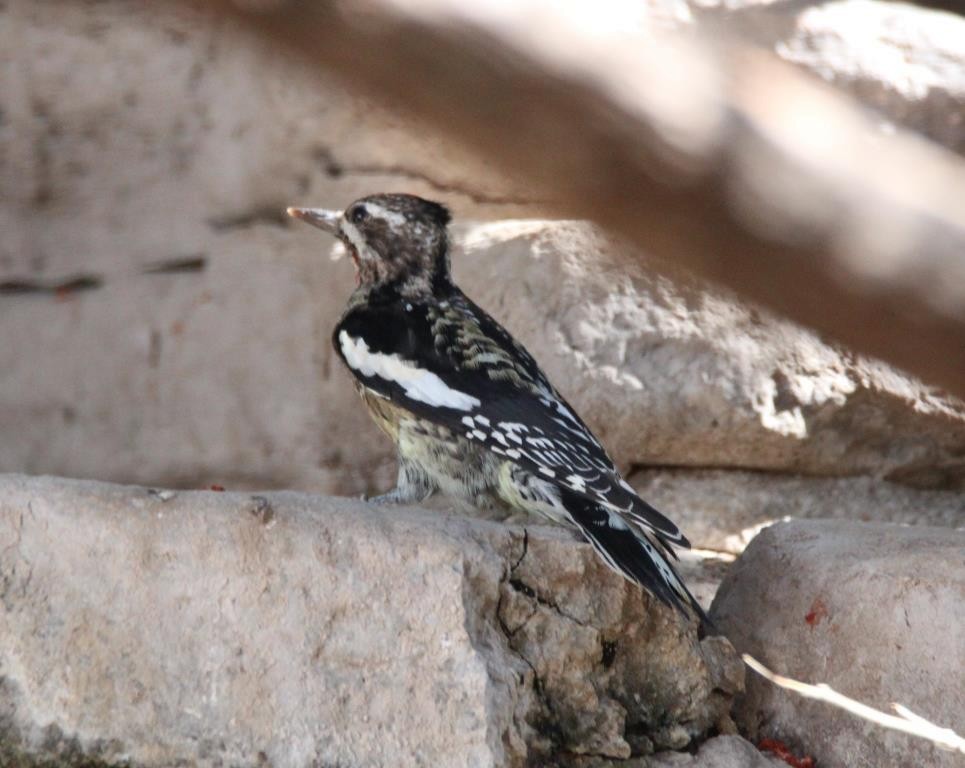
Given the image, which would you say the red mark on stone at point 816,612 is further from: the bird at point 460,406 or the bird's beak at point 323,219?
the bird's beak at point 323,219

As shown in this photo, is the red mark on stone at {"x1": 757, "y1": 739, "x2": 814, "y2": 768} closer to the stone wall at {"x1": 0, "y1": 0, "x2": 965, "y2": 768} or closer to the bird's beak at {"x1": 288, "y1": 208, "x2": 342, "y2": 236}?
the stone wall at {"x1": 0, "y1": 0, "x2": 965, "y2": 768}

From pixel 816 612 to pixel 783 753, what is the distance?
0.33 m

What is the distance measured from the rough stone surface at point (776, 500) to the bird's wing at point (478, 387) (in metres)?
1.04

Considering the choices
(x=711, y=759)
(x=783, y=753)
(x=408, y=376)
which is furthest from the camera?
(x=408, y=376)

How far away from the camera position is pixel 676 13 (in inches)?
61.8

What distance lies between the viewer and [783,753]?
327cm

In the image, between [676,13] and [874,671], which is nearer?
[676,13]

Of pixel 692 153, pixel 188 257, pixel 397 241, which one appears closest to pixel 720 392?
pixel 397 241

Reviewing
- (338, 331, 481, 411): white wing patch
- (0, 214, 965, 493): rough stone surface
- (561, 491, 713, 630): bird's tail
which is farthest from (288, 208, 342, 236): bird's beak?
(561, 491, 713, 630): bird's tail

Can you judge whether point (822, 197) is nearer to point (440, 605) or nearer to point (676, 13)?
point (676, 13)

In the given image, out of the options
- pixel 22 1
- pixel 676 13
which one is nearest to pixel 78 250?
pixel 22 1

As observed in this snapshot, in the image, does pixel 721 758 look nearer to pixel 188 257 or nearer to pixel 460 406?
pixel 460 406

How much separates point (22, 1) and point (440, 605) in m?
3.65

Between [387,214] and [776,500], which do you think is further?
[776,500]
